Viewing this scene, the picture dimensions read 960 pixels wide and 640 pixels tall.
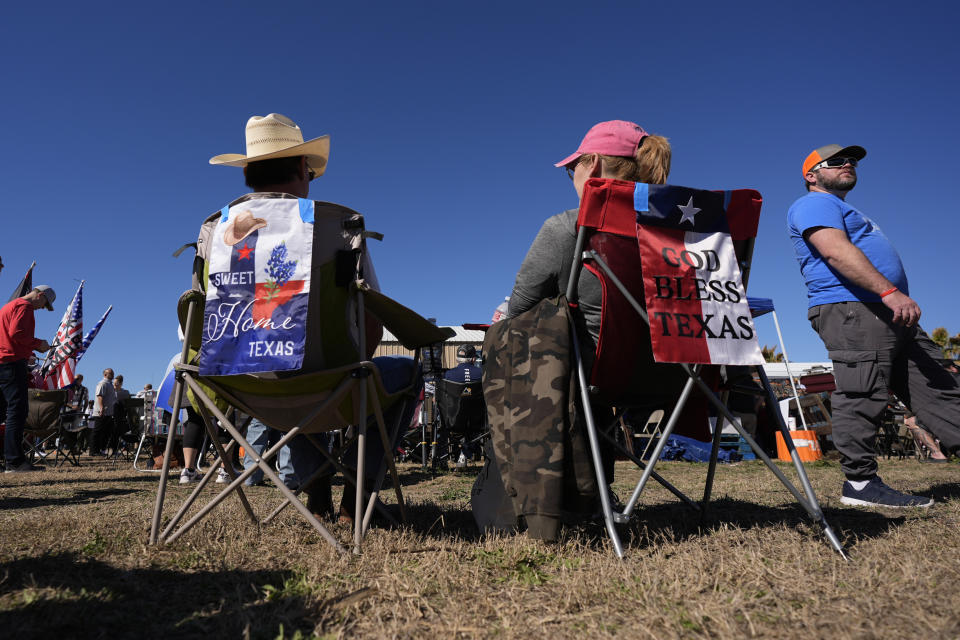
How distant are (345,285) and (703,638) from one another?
1.75 meters

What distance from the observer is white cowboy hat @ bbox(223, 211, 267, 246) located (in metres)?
2.31

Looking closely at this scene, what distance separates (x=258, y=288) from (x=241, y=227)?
0.88 feet

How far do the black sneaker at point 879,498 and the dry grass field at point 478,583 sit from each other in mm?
492

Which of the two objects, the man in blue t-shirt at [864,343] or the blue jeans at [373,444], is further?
the man in blue t-shirt at [864,343]

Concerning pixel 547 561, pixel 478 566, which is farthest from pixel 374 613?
pixel 547 561

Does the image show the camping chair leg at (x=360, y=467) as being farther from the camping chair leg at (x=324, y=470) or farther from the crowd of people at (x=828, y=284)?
the camping chair leg at (x=324, y=470)

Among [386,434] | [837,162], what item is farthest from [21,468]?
[837,162]

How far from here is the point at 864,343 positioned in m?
3.44

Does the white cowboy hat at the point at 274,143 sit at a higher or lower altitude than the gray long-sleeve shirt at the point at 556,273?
higher

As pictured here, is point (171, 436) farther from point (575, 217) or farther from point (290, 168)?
point (575, 217)

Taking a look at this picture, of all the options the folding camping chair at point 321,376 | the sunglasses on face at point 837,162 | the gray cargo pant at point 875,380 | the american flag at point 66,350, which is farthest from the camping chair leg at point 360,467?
the american flag at point 66,350

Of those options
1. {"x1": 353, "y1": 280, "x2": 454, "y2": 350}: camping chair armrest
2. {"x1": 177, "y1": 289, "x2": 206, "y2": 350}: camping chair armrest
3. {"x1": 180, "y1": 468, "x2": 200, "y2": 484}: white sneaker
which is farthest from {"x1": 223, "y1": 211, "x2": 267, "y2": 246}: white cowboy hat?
{"x1": 180, "y1": 468, "x2": 200, "y2": 484}: white sneaker

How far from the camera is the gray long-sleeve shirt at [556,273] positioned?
2.41 m

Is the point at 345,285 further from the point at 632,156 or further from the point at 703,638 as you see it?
the point at 703,638
